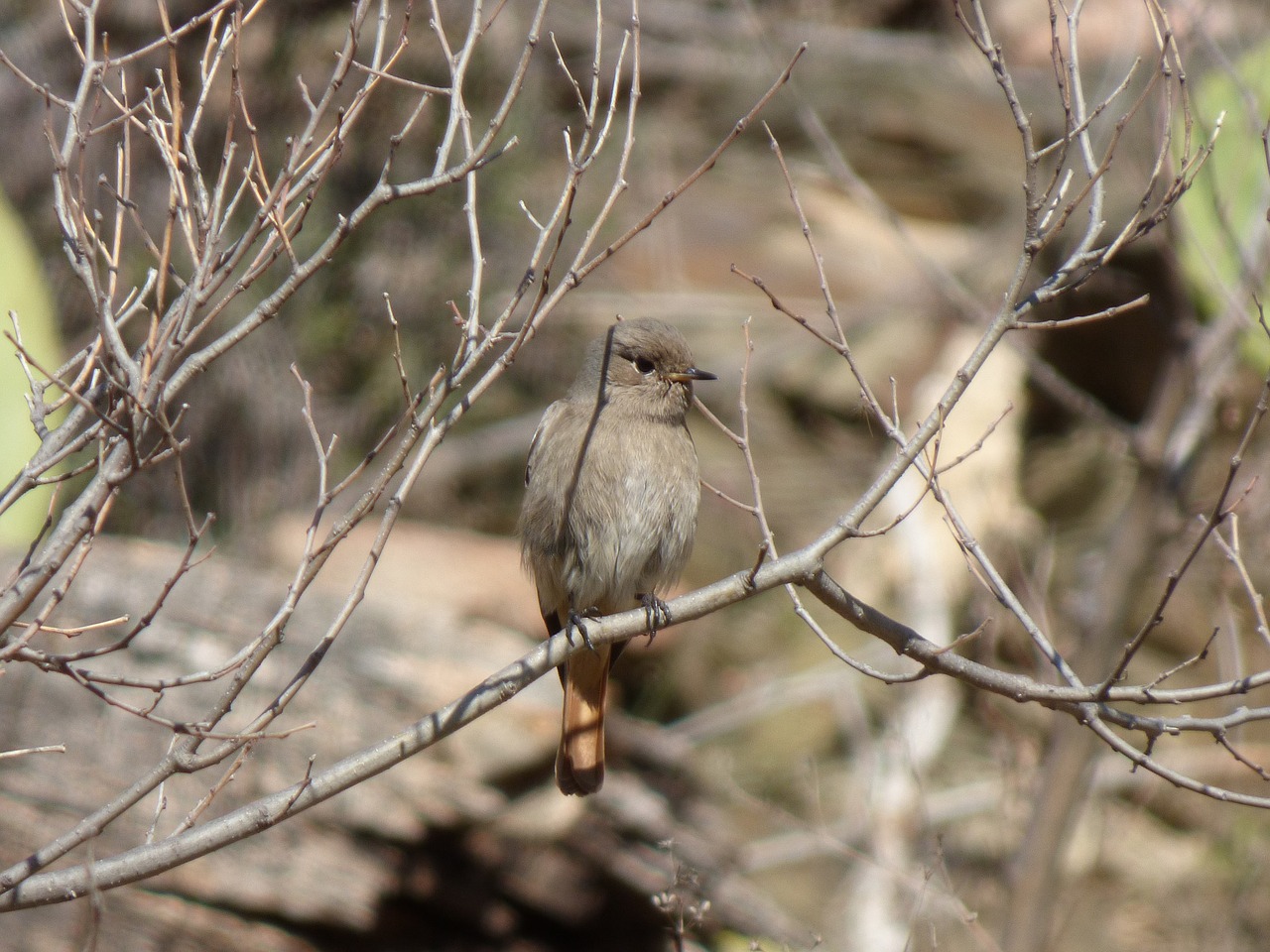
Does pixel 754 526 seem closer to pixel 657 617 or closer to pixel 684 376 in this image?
pixel 684 376

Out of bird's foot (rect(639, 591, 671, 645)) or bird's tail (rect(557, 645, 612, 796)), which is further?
bird's tail (rect(557, 645, 612, 796))

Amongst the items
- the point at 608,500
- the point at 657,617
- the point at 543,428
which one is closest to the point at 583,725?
the point at 608,500

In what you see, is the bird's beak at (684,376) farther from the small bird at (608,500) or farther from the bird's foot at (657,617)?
the bird's foot at (657,617)

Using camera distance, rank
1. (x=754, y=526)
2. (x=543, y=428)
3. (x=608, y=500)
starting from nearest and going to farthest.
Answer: (x=608, y=500), (x=543, y=428), (x=754, y=526)

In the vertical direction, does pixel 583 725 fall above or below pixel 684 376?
below

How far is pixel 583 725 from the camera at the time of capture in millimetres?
4379

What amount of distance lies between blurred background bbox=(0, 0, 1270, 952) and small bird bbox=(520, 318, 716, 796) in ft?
2.91

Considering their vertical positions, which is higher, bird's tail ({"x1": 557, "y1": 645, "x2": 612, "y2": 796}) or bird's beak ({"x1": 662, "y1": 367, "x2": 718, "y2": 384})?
bird's beak ({"x1": 662, "y1": 367, "x2": 718, "y2": 384})

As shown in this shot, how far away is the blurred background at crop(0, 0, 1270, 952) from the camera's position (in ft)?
17.4

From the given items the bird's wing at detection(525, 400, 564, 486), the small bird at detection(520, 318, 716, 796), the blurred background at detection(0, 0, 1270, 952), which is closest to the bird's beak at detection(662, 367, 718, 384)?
the small bird at detection(520, 318, 716, 796)

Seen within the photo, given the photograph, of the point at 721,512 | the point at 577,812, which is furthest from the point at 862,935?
the point at 721,512

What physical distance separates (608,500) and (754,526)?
4.59 meters

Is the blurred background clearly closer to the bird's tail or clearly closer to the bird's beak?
the bird's tail

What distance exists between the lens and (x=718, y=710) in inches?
316
